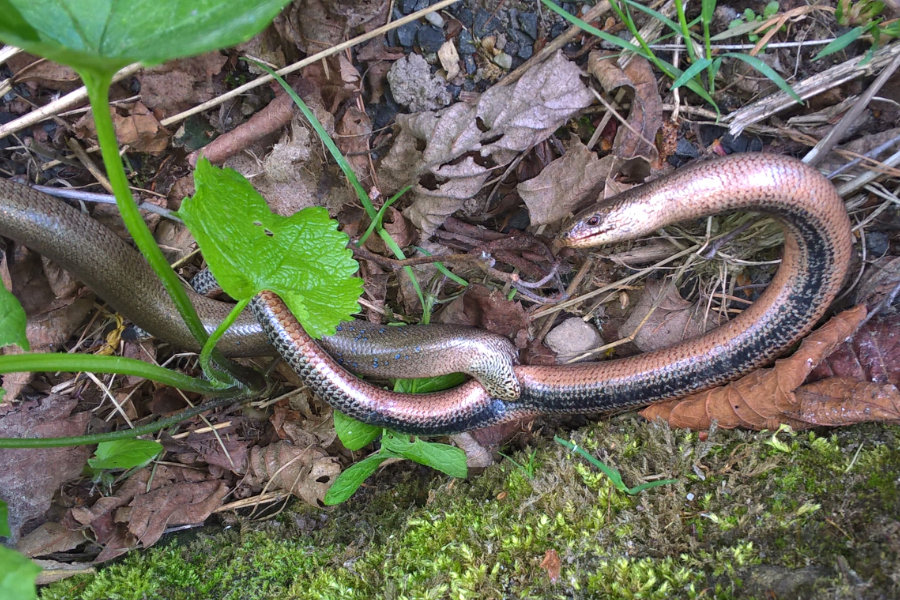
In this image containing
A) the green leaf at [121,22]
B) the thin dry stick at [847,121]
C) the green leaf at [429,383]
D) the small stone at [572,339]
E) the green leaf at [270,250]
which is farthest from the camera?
the green leaf at [429,383]

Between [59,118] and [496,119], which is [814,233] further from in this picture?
[59,118]

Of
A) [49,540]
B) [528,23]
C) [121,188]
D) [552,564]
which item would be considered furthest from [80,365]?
[528,23]

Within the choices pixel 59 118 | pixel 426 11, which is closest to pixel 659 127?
pixel 426 11

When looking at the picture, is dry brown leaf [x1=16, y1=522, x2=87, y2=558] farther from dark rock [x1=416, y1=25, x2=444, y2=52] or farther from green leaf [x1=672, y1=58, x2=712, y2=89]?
green leaf [x1=672, y1=58, x2=712, y2=89]

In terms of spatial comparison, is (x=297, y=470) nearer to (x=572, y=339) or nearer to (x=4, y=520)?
(x=4, y=520)

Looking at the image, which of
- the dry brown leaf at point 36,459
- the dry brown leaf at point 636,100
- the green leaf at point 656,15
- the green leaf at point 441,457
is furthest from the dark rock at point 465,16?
the dry brown leaf at point 36,459

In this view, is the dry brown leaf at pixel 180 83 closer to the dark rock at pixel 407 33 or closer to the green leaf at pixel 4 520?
the dark rock at pixel 407 33
